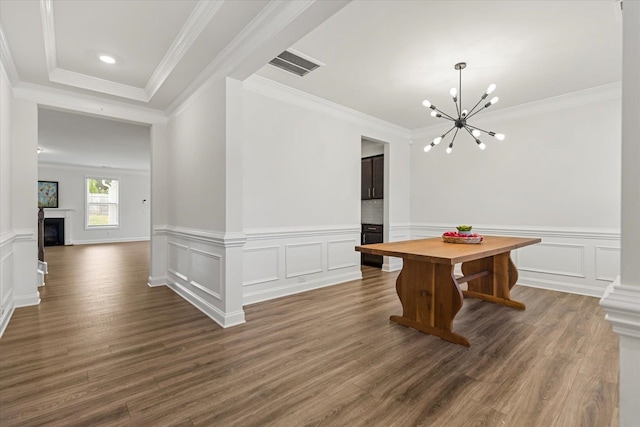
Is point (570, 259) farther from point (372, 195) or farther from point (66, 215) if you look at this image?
point (66, 215)

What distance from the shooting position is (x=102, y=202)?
427 inches

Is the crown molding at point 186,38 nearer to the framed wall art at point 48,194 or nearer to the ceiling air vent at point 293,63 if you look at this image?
the ceiling air vent at point 293,63

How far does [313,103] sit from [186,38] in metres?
1.98

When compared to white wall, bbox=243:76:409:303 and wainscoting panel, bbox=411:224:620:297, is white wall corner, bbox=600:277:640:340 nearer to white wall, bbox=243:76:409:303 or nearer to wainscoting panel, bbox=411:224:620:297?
white wall, bbox=243:76:409:303

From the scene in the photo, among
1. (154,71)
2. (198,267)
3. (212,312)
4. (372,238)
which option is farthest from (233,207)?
(372,238)

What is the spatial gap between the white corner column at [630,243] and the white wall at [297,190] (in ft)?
10.9

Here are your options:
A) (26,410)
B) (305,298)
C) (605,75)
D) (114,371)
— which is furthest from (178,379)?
(605,75)

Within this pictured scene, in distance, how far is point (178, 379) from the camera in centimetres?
205

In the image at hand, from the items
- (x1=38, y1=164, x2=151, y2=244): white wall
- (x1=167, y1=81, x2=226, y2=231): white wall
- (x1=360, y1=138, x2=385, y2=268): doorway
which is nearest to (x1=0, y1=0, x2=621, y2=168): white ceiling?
(x1=167, y1=81, x2=226, y2=231): white wall

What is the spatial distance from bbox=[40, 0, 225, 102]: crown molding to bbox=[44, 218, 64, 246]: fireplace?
854 cm

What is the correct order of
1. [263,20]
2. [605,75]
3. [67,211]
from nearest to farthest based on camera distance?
[263,20]
[605,75]
[67,211]

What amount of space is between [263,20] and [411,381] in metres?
2.79

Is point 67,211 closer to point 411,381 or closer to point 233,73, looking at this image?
point 233,73

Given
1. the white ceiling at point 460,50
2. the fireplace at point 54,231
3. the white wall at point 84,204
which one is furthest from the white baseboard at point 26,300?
the fireplace at point 54,231
